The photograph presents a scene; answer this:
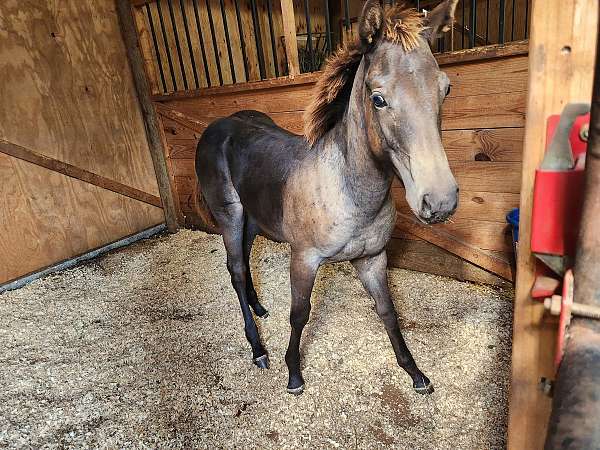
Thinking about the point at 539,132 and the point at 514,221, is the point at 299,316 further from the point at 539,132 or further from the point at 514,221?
the point at 539,132

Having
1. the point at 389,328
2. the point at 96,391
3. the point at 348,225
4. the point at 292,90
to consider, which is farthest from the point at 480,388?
the point at 292,90

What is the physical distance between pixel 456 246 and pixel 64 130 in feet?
9.36

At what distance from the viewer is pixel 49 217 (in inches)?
117

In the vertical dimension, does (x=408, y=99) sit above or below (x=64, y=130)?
above

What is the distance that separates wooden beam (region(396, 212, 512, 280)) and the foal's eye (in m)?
1.38

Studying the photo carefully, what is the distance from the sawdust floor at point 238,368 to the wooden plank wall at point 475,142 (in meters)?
0.16

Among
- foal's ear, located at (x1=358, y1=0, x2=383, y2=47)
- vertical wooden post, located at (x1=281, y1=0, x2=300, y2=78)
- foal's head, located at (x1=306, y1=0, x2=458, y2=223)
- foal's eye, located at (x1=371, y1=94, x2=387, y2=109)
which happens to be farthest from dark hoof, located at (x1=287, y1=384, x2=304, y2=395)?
vertical wooden post, located at (x1=281, y1=0, x2=300, y2=78)

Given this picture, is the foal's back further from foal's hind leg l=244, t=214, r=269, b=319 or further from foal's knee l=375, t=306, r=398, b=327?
foal's knee l=375, t=306, r=398, b=327

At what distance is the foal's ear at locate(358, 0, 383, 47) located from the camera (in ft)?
3.35

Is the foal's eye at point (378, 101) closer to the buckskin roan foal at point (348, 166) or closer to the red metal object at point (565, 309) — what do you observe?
the buckskin roan foal at point (348, 166)

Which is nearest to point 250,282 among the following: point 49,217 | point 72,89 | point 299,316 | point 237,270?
point 237,270

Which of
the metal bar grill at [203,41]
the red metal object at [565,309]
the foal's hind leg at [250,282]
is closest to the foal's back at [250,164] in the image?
the foal's hind leg at [250,282]

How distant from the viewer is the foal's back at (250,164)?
1.58 m

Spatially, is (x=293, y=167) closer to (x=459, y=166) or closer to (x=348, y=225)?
(x=348, y=225)
